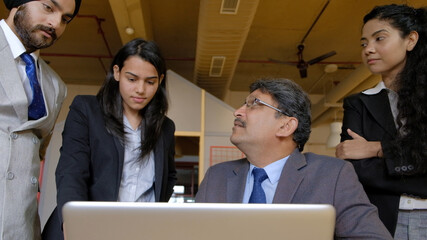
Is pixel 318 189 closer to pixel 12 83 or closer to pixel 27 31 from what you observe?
pixel 12 83

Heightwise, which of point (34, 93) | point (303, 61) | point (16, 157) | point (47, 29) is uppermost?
point (303, 61)

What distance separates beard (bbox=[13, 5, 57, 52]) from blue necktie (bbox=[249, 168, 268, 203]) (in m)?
0.96

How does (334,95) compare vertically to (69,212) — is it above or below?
above

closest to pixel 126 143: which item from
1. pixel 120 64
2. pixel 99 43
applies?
pixel 120 64

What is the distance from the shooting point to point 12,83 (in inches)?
52.4

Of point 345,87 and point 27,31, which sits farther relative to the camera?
point 345,87

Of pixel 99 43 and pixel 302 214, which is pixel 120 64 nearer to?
pixel 302 214

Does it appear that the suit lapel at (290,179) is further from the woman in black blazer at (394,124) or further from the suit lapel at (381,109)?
the suit lapel at (381,109)

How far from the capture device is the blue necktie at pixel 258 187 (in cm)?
138

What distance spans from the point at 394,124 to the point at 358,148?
0.61ft

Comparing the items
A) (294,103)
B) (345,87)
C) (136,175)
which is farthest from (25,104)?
(345,87)

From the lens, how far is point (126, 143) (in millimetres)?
1591

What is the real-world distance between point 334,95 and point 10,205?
7.15 m

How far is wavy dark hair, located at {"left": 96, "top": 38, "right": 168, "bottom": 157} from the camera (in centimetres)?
161
